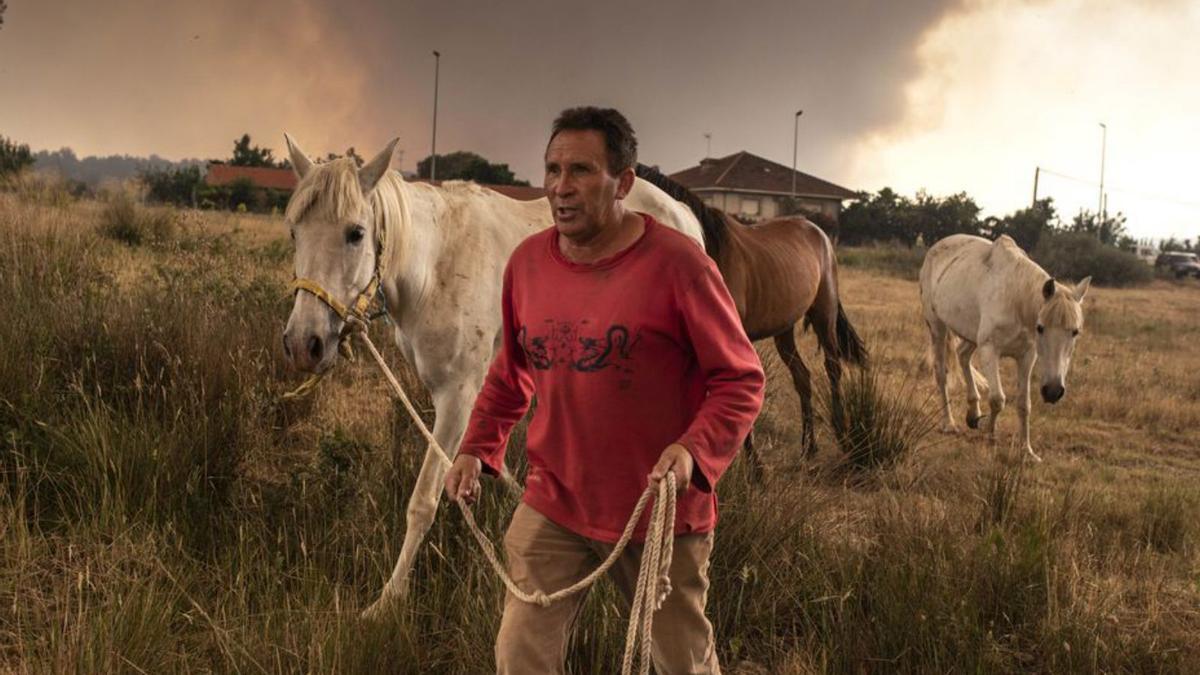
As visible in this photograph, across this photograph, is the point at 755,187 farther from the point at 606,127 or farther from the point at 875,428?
the point at 606,127

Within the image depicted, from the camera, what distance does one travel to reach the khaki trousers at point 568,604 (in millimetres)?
2246

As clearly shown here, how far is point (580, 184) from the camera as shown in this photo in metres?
2.26

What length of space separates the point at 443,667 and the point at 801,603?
1456mm

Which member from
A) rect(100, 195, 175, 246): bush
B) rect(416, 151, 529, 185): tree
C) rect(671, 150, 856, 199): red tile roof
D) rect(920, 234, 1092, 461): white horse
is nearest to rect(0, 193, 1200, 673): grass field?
rect(920, 234, 1092, 461): white horse

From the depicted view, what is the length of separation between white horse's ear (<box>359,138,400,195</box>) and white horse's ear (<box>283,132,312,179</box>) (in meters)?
0.26

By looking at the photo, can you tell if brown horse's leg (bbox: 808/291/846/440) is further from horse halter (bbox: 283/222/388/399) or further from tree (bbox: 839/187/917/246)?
tree (bbox: 839/187/917/246)

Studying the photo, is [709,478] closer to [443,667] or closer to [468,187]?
[443,667]

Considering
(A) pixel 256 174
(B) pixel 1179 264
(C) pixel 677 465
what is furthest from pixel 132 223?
(B) pixel 1179 264

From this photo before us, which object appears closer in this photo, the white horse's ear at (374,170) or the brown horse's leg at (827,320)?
the white horse's ear at (374,170)

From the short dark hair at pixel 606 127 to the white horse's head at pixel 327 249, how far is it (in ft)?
4.93

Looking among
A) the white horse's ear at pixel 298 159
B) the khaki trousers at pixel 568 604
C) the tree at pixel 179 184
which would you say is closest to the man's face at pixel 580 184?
the khaki trousers at pixel 568 604

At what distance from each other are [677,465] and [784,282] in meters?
5.04

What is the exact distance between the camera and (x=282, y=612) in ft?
10.6

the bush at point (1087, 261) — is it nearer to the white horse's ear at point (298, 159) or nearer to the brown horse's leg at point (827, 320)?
the brown horse's leg at point (827, 320)
